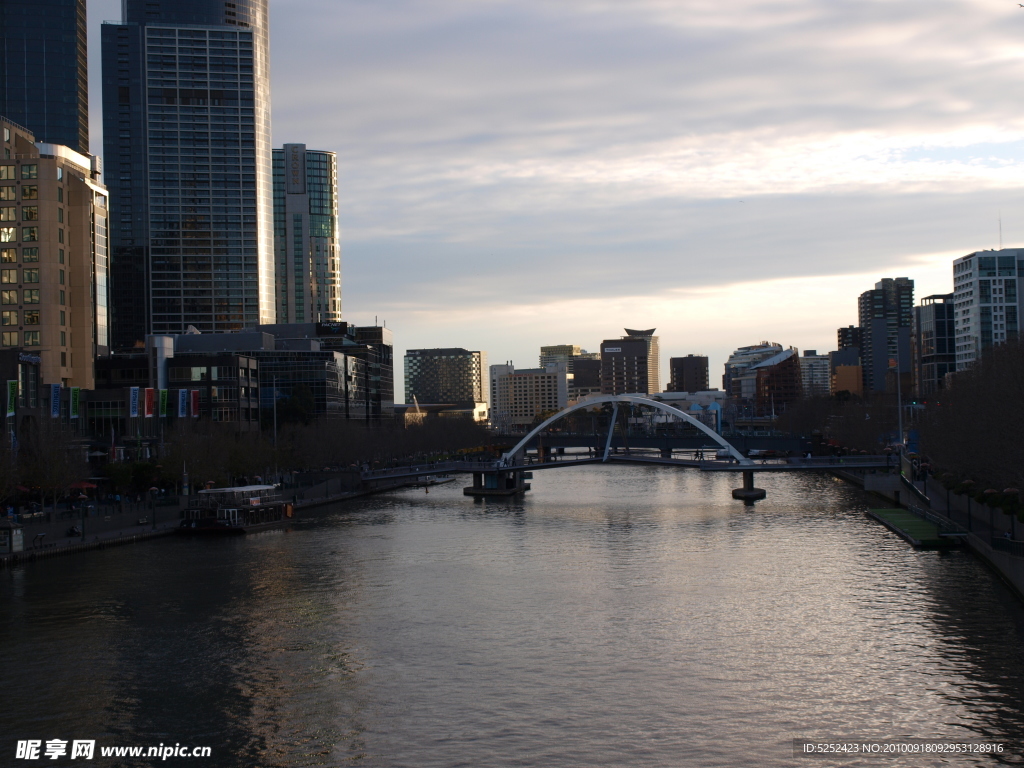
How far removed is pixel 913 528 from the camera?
196ft

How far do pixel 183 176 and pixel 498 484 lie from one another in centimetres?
11424

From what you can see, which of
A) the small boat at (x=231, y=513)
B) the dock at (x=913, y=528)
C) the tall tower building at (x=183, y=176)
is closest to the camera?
the dock at (x=913, y=528)

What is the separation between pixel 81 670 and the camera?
32.8 meters

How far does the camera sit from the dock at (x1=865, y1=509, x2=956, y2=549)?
54.8 metres

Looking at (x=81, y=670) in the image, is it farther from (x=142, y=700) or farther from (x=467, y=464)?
(x=467, y=464)

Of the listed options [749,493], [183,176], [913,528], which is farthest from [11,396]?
[183,176]

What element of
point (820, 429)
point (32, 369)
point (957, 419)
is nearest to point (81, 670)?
point (32, 369)

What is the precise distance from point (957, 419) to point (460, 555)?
1322 inches

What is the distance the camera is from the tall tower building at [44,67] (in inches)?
6614

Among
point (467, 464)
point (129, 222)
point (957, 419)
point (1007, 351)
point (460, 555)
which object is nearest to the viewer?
point (460, 555)

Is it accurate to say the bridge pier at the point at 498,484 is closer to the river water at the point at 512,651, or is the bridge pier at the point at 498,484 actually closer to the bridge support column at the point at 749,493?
the bridge support column at the point at 749,493

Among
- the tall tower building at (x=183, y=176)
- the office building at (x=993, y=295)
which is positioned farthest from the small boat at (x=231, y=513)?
the office building at (x=993, y=295)

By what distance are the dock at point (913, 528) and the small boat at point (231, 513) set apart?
39662 millimetres

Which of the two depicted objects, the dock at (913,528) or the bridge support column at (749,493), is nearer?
the dock at (913,528)
